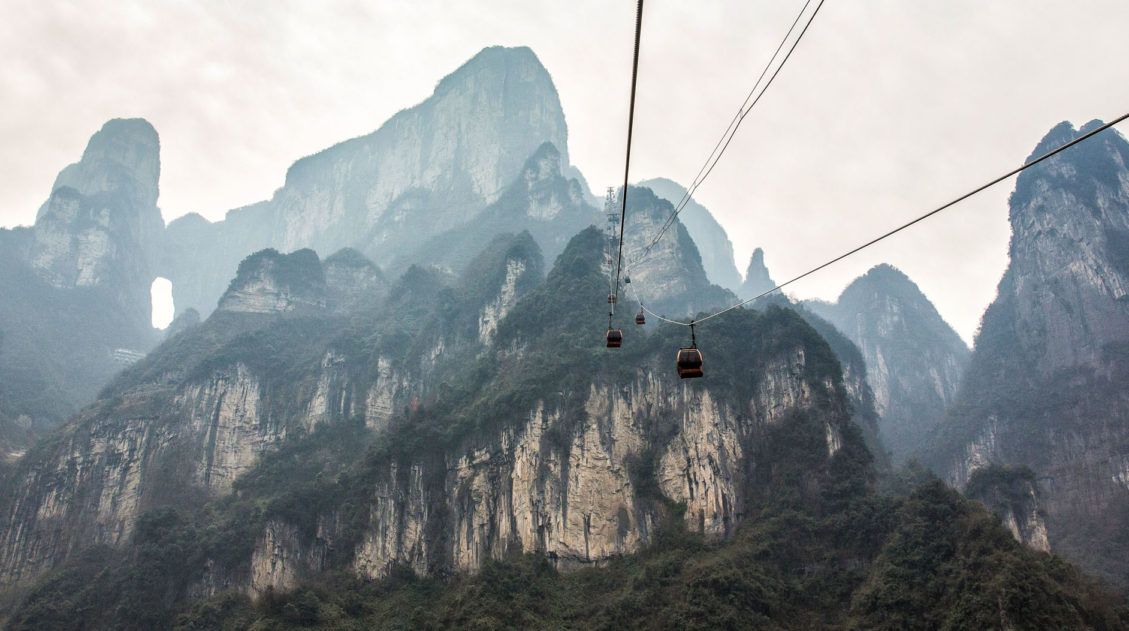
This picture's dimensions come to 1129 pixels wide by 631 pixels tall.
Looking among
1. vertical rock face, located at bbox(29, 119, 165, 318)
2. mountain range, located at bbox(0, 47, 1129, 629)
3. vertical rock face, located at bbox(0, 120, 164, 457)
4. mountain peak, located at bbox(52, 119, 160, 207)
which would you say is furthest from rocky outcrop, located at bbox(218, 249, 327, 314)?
mountain peak, located at bbox(52, 119, 160, 207)

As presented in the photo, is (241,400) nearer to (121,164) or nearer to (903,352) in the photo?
(121,164)

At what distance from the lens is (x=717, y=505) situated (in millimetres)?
48844

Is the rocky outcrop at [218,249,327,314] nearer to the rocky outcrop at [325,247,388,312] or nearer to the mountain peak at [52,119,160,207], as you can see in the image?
the rocky outcrop at [325,247,388,312]

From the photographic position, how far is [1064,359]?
78.6 metres

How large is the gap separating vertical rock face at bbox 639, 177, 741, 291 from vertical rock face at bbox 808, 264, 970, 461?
41459 millimetres

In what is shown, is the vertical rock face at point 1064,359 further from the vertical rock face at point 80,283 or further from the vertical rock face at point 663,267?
the vertical rock face at point 80,283

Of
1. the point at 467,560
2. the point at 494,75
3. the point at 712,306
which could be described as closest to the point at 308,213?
the point at 494,75

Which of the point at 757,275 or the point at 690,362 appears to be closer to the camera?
the point at 690,362

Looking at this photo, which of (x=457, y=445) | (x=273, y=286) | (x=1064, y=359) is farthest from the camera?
(x=273, y=286)

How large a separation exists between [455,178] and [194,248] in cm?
8892

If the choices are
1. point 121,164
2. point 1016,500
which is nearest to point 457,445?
point 1016,500

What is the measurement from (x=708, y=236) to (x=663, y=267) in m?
88.1

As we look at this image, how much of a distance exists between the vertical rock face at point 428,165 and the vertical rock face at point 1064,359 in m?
70.7

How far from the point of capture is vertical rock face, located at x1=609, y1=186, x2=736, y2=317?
88.8 meters
